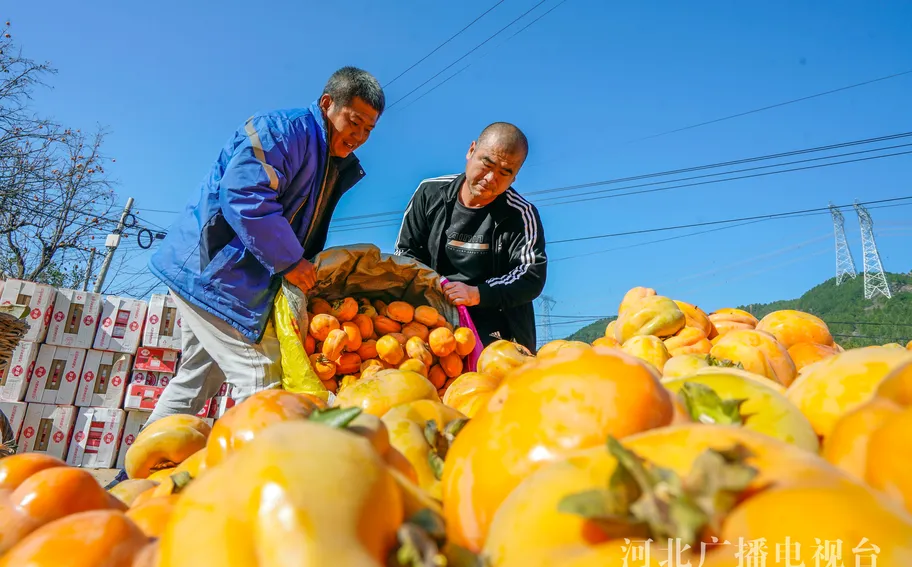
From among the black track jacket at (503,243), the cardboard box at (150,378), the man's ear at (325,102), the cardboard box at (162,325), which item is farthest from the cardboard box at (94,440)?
the man's ear at (325,102)

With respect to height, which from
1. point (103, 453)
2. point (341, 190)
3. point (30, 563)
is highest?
point (341, 190)

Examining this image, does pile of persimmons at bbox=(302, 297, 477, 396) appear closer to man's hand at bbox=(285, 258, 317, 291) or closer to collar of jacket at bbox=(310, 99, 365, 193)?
man's hand at bbox=(285, 258, 317, 291)

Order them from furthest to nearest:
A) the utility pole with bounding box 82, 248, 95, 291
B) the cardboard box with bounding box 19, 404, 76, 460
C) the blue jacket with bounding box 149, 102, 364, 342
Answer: the utility pole with bounding box 82, 248, 95, 291 → the cardboard box with bounding box 19, 404, 76, 460 → the blue jacket with bounding box 149, 102, 364, 342

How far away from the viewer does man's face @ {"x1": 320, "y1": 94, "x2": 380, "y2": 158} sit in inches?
137

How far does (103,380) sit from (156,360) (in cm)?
59

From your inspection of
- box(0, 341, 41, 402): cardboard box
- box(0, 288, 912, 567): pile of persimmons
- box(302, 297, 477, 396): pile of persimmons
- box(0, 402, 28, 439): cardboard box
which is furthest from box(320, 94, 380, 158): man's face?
box(0, 402, 28, 439): cardboard box

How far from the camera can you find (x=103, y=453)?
20.6 feet

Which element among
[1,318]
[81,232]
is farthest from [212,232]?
[81,232]

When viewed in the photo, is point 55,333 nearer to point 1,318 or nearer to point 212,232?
point 1,318

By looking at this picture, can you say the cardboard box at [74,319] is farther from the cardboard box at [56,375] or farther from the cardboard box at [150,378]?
the cardboard box at [150,378]

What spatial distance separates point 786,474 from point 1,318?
175 inches

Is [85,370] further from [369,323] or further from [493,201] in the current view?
[493,201]

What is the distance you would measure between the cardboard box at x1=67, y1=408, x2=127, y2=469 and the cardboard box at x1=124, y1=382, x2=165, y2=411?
0.25m

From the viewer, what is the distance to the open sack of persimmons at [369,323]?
11.1ft
